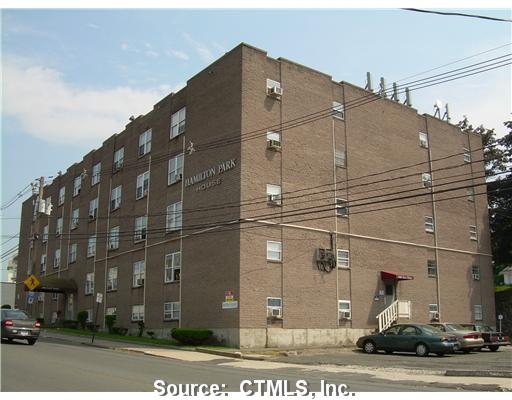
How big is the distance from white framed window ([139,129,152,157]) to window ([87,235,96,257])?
9.19 m

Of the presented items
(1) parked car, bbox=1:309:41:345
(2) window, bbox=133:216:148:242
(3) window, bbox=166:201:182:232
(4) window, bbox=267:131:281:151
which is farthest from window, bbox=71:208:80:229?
(1) parked car, bbox=1:309:41:345

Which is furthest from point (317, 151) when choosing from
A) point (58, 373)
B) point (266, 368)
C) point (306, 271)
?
point (58, 373)

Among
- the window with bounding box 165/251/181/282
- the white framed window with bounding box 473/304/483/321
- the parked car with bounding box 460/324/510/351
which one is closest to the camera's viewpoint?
the parked car with bounding box 460/324/510/351

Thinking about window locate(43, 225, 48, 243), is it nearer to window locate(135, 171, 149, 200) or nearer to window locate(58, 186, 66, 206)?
window locate(58, 186, 66, 206)

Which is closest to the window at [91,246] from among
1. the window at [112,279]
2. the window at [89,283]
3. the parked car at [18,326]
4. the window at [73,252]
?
the window at [89,283]

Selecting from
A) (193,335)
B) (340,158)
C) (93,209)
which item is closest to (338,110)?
(340,158)

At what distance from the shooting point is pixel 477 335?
86.0 ft

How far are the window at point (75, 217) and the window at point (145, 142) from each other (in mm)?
12414

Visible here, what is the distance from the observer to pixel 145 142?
128 ft

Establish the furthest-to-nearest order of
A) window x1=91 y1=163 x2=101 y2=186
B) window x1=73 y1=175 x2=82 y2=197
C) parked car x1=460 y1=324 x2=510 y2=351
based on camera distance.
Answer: window x1=73 y1=175 x2=82 y2=197, window x1=91 y1=163 x2=101 y2=186, parked car x1=460 y1=324 x2=510 y2=351

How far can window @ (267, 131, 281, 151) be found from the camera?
30.0 m

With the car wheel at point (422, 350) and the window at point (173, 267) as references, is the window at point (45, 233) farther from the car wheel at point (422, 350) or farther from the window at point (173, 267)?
the car wheel at point (422, 350)

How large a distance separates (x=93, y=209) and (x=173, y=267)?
15946 mm

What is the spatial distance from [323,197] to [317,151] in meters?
2.59
